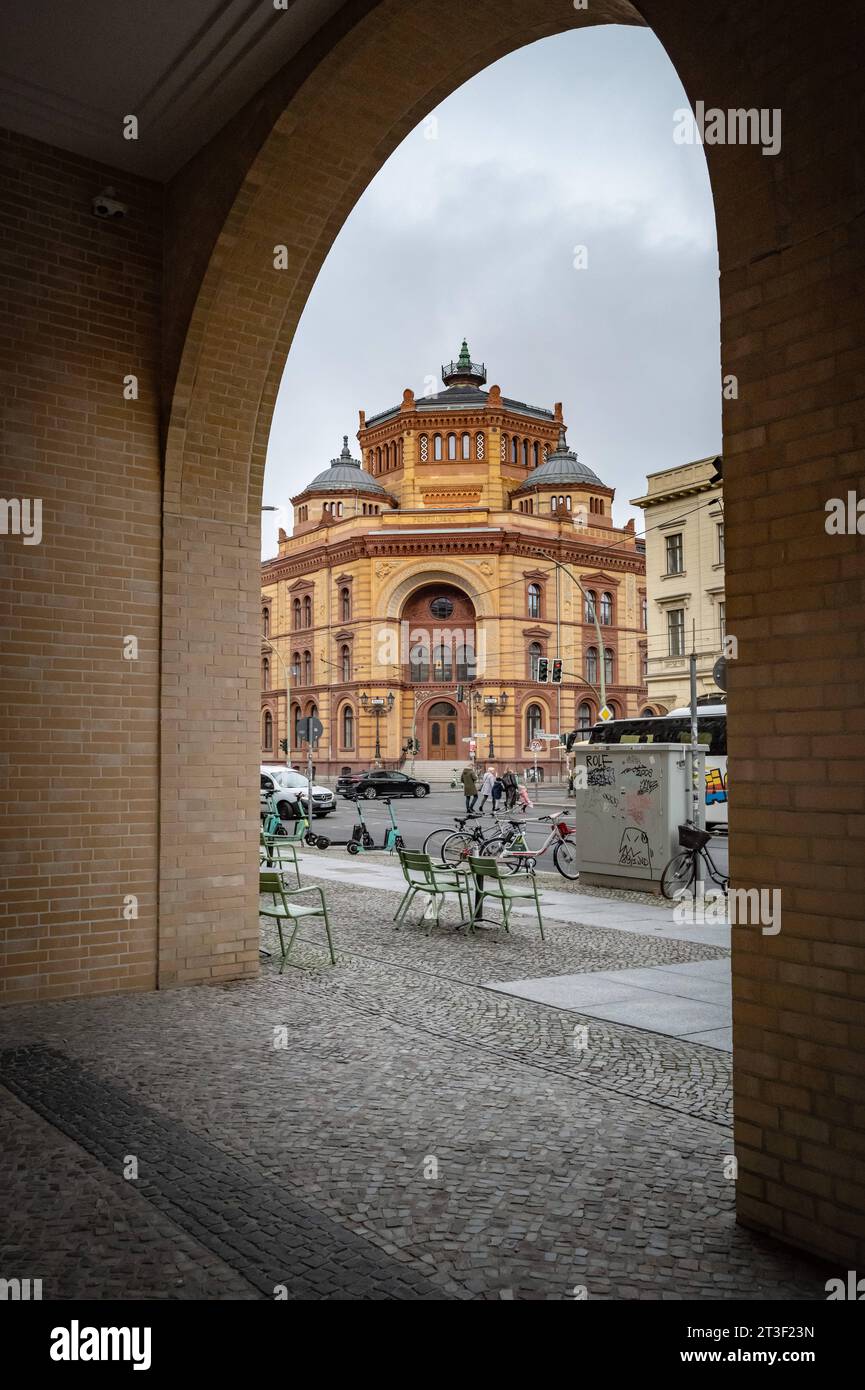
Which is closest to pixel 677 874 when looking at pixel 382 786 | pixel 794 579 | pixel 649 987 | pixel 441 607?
pixel 649 987

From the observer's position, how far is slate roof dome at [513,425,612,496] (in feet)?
213

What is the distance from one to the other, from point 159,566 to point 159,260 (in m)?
2.40

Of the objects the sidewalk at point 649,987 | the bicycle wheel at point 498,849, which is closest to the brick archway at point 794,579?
the sidewalk at point 649,987

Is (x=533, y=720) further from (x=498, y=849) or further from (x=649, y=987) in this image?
(x=649, y=987)

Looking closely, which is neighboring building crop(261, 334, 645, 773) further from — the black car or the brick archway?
the brick archway

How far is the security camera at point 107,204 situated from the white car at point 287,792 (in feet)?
68.3

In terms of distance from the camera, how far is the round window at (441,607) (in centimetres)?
6003

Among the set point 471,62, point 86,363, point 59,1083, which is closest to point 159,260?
point 86,363

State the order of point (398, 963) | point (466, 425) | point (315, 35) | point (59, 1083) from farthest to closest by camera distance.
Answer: point (466, 425) → point (398, 963) → point (315, 35) → point (59, 1083)

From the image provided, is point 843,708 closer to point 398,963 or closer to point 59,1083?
point 59,1083

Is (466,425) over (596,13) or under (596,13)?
over

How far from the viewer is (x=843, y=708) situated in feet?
11.6

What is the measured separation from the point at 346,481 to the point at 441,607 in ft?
40.7

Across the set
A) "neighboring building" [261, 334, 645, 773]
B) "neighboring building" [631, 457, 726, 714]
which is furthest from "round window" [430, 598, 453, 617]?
"neighboring building" [631, 457, 726, 714]
